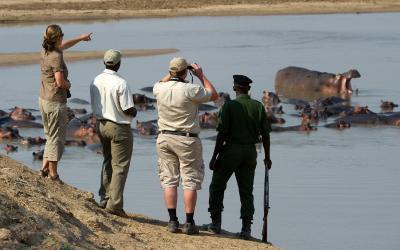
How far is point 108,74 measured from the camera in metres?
9.36

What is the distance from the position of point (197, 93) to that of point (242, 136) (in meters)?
0.64

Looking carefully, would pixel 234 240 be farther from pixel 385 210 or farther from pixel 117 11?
pixel 117 11

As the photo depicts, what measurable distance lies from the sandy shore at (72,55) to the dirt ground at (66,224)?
2167cm

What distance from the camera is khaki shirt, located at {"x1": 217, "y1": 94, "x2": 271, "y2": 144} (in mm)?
9320

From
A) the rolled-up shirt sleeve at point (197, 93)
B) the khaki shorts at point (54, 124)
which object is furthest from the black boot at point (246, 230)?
the khaki shorts at point (54, 124)

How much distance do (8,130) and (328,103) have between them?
7.09 m

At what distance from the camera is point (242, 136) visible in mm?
9352

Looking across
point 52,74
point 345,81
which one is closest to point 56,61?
point 52,74

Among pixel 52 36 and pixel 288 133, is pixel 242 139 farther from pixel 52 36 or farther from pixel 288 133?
pixel 288 133

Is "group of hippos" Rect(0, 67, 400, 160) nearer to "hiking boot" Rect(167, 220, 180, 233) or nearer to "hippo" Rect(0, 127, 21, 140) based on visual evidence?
"hippo" Rect(0, 127, 21, 140)

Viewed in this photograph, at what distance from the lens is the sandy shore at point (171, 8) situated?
1849 inches

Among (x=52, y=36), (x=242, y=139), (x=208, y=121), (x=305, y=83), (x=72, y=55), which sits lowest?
(x=72, y=55)

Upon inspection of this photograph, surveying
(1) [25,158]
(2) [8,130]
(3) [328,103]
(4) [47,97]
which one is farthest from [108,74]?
(3) [328,103]

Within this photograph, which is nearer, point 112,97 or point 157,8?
point 112,97
